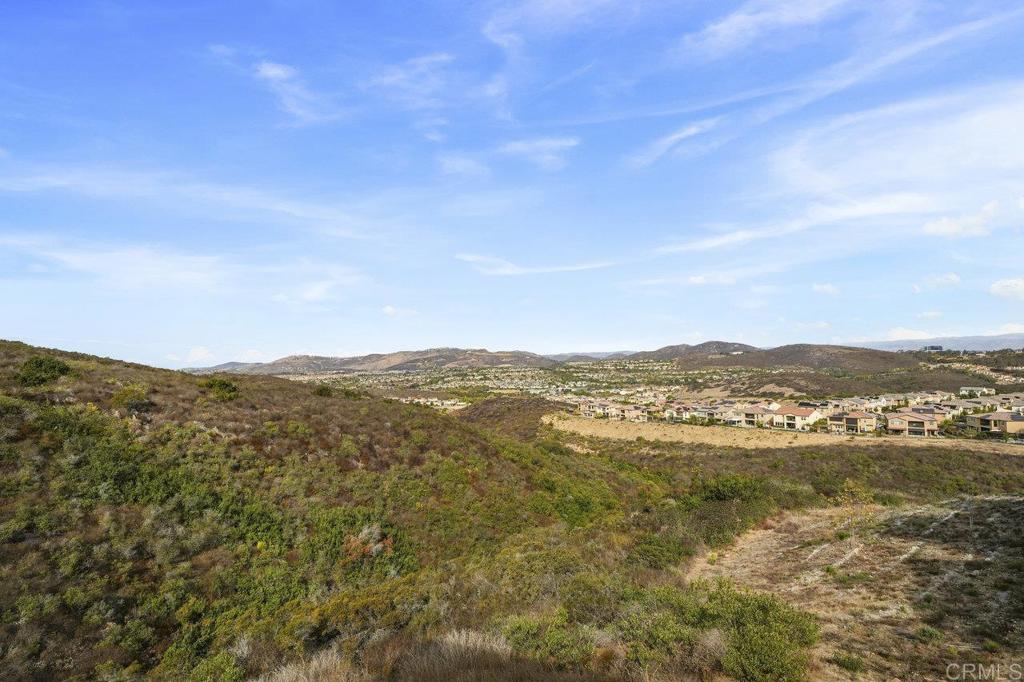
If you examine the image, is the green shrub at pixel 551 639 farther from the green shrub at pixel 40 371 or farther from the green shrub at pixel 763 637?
the green shrub at pixel 40 371

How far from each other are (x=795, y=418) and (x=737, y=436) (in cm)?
2729

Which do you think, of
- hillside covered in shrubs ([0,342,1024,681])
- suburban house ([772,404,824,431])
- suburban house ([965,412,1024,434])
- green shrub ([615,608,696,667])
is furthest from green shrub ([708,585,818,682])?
suburban house ([965,412,1024,434])

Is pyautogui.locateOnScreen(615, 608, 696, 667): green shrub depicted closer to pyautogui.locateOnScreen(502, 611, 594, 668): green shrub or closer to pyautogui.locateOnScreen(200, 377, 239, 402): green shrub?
pyautogui.locateOnScreen(502, 611, 594, 668): green shrub

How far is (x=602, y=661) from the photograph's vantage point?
7641mm

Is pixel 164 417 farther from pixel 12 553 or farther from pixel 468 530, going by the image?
pixel 468 530

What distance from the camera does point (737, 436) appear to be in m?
51.8

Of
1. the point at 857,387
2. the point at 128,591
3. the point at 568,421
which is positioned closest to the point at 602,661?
the point at 128,591

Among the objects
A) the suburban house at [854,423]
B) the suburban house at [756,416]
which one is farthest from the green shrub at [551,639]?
the suburban house at [756,416]

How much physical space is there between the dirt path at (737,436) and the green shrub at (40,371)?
159 feet

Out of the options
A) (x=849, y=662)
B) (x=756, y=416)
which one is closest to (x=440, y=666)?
(x=849, y=662)

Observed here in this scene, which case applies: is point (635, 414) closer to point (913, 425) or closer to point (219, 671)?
point (913, 425)

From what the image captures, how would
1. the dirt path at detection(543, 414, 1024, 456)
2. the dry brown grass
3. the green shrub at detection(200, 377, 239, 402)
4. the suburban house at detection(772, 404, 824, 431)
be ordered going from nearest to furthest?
the dry brown grass
the green shrub at detection(200, 377, 239, 402)
the dirt path at detection(543, 414, 1024, 456)
the suburban house at detection(772, 404, 824, 431)

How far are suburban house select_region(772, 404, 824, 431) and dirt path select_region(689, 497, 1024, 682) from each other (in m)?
57.4

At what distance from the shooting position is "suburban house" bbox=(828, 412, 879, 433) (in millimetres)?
62531
